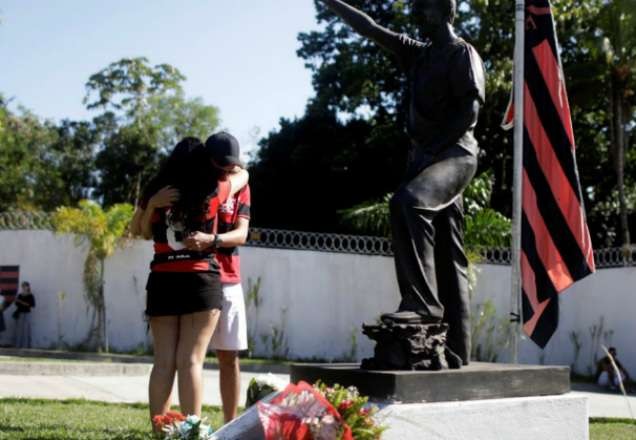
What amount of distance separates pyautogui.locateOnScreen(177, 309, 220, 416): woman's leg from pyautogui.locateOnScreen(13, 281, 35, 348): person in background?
41.7ft

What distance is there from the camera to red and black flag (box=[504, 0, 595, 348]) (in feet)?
29.5

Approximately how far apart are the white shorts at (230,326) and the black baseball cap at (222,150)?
0.66 metres

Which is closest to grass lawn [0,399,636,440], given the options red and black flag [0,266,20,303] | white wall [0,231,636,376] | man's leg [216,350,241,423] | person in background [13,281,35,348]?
man's leg [216,350,241,423]

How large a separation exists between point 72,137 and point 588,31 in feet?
69.7

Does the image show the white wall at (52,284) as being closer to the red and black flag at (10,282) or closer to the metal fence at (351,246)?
the red and black flag at (10,282)

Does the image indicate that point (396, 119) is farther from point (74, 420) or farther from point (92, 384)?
point (74, 420)

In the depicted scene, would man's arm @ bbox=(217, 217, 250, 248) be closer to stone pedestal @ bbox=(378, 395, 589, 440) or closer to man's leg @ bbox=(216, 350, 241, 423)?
man's leg @ bbox=(216, 350, 241, 423)

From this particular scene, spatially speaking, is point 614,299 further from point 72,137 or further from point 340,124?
point 72,137

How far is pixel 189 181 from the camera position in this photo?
468cm

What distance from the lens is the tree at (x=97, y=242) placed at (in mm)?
15773

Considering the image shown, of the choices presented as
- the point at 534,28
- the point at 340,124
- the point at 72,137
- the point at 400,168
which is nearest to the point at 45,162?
the point at 72,137

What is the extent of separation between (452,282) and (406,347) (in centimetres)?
77

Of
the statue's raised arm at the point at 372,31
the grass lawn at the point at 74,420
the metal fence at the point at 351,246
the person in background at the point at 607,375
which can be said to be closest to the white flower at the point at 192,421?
the grass lawn at the point at 74,420

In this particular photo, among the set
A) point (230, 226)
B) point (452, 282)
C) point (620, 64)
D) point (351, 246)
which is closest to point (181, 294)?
point (230, 226)
